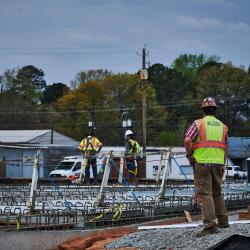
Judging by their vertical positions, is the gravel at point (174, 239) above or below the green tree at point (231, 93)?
below

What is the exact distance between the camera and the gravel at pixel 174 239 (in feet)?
32.8

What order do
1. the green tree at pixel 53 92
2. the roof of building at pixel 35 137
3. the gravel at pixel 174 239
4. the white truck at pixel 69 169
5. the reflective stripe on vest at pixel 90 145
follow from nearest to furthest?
Answer: the gravel at pixel 174 239
the reflective stripe on vest at pixel 90 145
the white truck at pixel 69 169
the roof of building at pixel 35 137
the green tree at pixel 53 92

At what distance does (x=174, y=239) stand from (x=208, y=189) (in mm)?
841

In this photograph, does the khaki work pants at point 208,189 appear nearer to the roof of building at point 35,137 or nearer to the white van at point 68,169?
the white van at point 68,169

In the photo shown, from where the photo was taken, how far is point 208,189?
420 inches

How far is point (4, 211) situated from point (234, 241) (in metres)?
6.35

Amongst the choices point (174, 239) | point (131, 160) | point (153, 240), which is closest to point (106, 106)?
point (131, 160)

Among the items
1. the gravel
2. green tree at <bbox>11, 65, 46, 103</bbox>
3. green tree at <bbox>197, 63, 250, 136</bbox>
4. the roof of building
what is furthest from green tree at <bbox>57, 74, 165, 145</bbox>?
the gravel

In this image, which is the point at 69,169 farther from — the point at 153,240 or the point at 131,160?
the point at 153,240

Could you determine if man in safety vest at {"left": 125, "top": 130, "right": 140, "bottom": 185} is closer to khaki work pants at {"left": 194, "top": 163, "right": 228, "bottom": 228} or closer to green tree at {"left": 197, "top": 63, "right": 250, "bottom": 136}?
khaki work pants at {"left": 194, "top": 163, "right": 228, "bottom": 228}

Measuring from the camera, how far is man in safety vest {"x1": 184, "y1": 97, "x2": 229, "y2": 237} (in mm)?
10648

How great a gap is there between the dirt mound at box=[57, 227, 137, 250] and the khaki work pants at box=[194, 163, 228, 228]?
1504 millimetres

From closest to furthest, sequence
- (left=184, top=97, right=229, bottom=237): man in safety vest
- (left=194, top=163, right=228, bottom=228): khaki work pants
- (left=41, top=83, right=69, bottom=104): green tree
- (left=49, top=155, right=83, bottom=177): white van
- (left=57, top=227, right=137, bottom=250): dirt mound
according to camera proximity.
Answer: (left=194, top=163, right=228, bottom=228): khaki work pants < (left=184, top=97, right=229, bottom=237): man in safety vest < (left=57, top=227, right=137, bottom=250): dirt mound < (left=49, top=155, right=83, bottom=177): white van < (left=41, top=83, right=69, bottom=104): green tree

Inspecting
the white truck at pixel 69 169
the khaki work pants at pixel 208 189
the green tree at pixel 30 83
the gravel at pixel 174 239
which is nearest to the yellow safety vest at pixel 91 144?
the gravel at pixel 174 239
